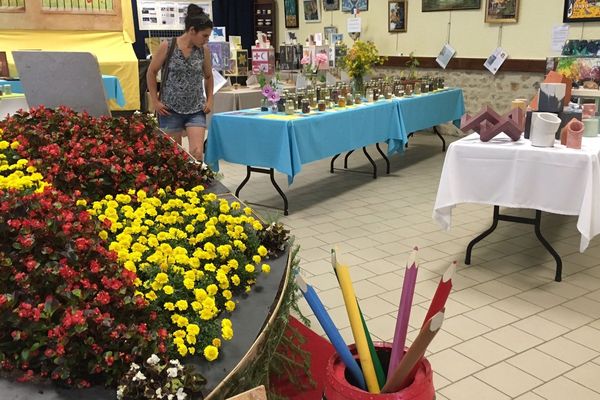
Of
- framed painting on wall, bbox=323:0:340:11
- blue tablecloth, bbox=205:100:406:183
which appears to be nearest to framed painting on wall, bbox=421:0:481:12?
framed painting on wall, bbox=323:0:340:11

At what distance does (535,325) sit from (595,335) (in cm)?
28

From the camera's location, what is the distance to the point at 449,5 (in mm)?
7879

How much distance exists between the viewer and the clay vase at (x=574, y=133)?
3.42m

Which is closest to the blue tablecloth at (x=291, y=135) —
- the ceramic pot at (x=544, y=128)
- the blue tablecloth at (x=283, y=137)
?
the blue tablecloth at (x=283, y=137)

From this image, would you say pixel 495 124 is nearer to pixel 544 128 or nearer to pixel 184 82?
pixel 544 128

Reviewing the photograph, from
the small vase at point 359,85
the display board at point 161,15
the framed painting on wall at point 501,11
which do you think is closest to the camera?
the small vase at point 359,85

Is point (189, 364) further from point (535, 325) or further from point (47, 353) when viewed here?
point (535, 325)

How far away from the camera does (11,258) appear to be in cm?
134

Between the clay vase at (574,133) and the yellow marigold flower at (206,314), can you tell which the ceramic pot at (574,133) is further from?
the yellow marigold flower at (206,314)

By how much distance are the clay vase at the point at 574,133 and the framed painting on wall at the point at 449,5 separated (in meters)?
4.63

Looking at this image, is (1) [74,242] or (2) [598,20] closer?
(1) [74,242]

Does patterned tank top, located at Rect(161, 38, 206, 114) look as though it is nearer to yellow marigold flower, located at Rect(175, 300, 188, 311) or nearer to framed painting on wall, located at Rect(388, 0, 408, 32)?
yellow marigold flower, located at Rect(175, 300, 188, 311)

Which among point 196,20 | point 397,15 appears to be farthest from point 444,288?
point 397,15

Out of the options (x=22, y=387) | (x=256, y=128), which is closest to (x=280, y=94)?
(x=256, y=128)
